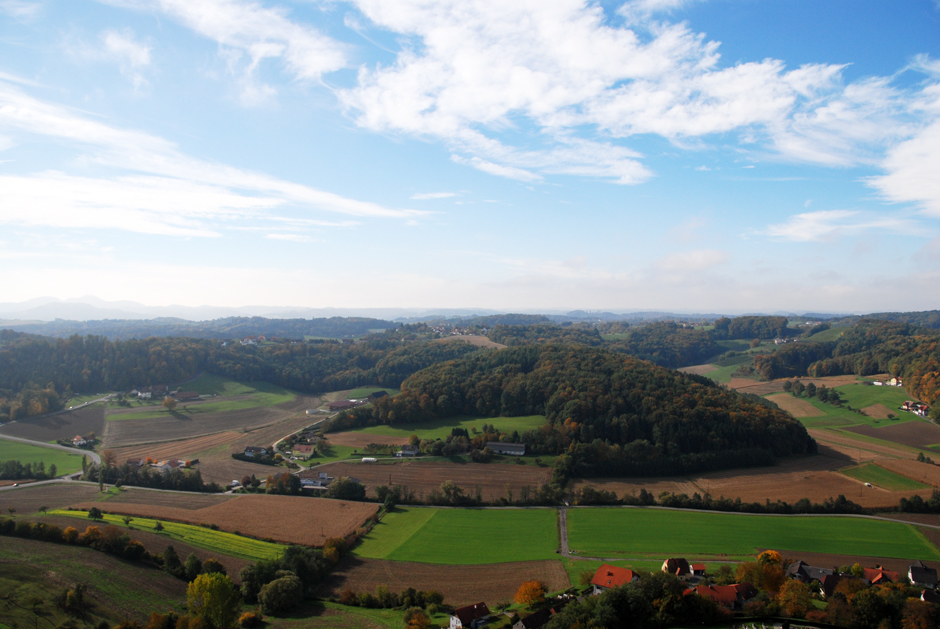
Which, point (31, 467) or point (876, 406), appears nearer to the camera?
point (31, 467)

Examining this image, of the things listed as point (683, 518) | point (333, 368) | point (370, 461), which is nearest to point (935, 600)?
point (683, 518)

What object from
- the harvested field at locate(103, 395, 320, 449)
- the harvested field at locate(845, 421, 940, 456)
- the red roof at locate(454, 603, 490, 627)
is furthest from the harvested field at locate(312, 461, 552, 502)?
the harvested field at locate(845, 421, 940, 456)

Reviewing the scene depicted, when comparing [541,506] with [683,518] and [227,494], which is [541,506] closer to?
[683,518]

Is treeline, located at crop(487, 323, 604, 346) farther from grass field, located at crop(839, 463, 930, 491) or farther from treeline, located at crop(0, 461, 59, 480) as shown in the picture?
treeline, located at crop(0, 461, 59, 480)

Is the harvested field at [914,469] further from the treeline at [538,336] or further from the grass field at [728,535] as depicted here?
the treeline at [538,336]

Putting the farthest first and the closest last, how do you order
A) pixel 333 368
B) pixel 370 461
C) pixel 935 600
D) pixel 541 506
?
1. pixel 333 368
2. pixel 370 461
3. pixel 541 506
4. pixel 935 600

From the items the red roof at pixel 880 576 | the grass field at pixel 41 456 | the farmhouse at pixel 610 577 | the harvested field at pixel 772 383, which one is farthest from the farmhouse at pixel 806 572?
the harvested field at pixel 772 383
